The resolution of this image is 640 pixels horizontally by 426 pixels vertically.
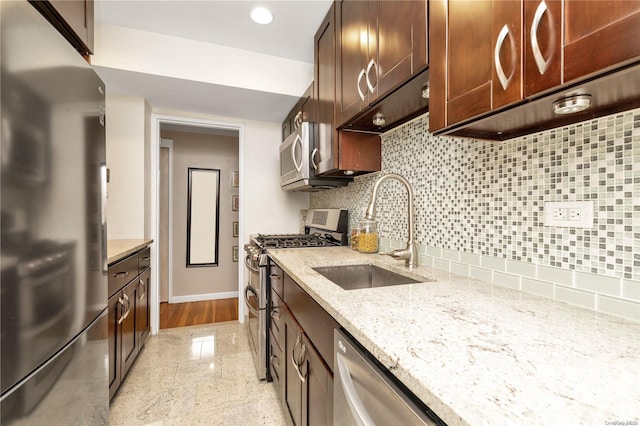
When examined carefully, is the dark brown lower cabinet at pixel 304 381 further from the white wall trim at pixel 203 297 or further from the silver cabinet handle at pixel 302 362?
the white wall trim at pixel 203 297

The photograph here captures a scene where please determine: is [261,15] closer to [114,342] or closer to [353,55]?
[353,55]

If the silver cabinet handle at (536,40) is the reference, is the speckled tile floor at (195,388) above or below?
below

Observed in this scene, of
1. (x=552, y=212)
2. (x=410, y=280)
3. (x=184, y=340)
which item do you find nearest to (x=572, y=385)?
(x=552, y=212)

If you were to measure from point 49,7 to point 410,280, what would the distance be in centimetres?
170

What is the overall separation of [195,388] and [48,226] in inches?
60.3

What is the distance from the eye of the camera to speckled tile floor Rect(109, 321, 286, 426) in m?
1.61

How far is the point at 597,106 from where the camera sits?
2.39 feet

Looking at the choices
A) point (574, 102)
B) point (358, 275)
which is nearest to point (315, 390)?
point (358, 275)

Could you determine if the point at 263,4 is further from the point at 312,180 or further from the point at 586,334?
the point at 586,334

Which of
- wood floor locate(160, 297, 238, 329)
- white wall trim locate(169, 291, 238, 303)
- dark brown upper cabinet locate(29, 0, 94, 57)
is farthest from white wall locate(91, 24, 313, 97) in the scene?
white wall trim locate(169, 291, 238, 303)

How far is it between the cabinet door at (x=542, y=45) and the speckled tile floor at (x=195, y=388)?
73.1 inches

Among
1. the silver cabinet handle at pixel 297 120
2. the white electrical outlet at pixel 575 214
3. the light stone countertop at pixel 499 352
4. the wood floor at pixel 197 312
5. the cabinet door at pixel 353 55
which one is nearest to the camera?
the light stone countertop at pixel 499 352

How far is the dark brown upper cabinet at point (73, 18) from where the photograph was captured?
978mm

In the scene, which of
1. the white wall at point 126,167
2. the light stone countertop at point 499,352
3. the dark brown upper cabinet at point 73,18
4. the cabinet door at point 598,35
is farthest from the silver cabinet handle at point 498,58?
the white wall at point 126,167
